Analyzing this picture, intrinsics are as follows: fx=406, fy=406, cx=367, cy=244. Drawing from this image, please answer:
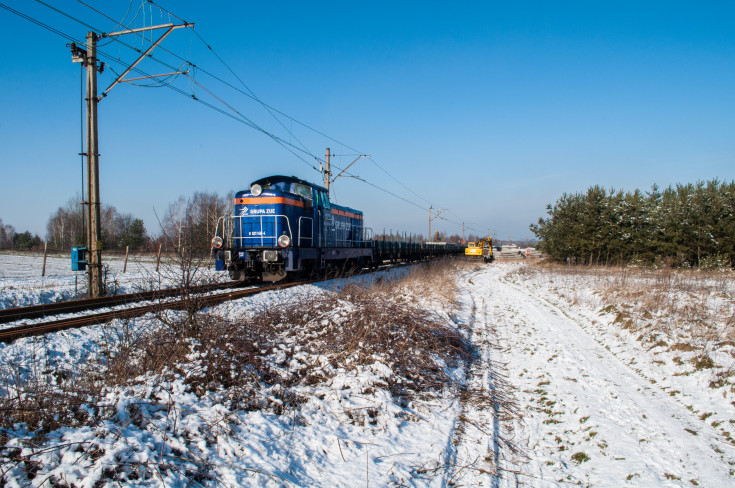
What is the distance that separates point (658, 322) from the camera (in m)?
8.54

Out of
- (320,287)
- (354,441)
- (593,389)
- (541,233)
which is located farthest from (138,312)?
(541,233)

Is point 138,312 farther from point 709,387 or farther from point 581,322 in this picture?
point 581,322

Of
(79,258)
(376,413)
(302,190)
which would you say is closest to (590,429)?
(376,413)

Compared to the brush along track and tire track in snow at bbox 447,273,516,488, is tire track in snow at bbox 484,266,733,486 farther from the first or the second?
the brush along track

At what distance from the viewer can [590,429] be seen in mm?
4750

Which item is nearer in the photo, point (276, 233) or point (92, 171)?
point (92, 171)

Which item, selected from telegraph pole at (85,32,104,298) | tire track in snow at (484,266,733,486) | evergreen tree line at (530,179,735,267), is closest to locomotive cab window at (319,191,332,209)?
telegraph pole at (85,32,104,298)

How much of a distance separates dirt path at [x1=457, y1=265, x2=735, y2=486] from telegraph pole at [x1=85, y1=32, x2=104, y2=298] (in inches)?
396

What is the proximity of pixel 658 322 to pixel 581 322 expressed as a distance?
2699mm

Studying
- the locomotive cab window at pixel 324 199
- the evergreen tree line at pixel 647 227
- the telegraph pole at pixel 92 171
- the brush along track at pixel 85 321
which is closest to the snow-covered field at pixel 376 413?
the brush along track at pixel 85 321

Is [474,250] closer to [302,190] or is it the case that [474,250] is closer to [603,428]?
[302,190]

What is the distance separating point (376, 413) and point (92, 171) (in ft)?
34.5

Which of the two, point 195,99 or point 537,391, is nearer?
point 537,391

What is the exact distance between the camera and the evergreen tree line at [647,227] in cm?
2494
